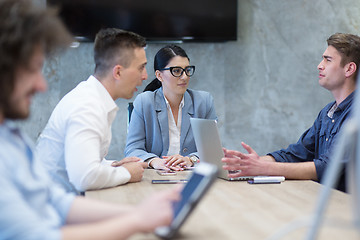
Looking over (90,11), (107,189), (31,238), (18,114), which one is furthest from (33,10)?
(90,11)

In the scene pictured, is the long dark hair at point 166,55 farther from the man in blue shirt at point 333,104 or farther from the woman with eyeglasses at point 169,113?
the man in blue shirt at point 333,104

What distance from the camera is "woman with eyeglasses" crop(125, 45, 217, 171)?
2.94 m

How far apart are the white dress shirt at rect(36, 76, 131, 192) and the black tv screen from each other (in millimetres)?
2192

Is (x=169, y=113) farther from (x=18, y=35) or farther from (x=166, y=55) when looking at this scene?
(x=18, y=35)

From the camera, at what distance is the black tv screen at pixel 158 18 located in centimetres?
414

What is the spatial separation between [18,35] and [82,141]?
0.89 metres

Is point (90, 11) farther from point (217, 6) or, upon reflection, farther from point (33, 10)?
point (33, 10)

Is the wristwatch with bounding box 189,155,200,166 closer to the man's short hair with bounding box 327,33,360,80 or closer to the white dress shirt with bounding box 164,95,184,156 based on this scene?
the white dress shirt with bounding box 164,95,184,156

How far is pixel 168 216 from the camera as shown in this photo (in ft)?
3.61

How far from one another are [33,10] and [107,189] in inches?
40.7

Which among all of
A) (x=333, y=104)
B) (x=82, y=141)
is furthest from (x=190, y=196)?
(x=333, y=104)

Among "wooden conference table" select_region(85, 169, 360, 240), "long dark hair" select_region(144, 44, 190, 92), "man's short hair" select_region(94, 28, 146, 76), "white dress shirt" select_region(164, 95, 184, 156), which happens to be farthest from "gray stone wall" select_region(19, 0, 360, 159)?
"wooden conference table" select_region(85, 169, 360, 240)

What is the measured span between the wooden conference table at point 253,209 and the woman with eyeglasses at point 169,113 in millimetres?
760

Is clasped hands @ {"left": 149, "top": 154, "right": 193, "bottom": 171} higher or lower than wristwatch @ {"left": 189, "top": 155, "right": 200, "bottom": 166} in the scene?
higher
